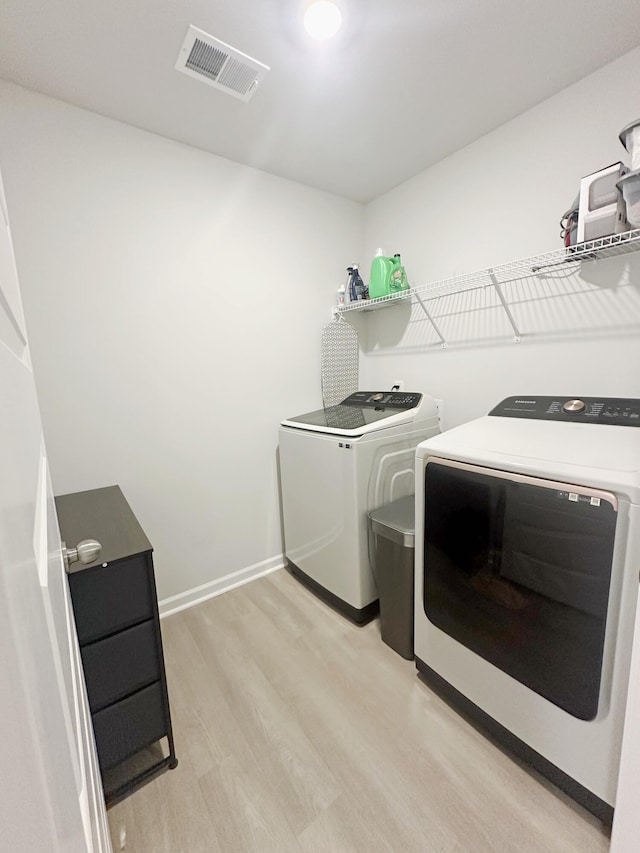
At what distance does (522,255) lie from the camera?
1761 mm

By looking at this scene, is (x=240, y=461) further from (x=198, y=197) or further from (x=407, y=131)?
(x=407, y=131)

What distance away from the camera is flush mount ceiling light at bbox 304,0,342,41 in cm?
116

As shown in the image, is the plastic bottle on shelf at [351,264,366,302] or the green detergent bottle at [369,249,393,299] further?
the plastic bottle on shelf at [351,264,366,302]

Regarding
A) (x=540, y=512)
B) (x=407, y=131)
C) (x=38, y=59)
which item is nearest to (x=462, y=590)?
(x=540, y=512)

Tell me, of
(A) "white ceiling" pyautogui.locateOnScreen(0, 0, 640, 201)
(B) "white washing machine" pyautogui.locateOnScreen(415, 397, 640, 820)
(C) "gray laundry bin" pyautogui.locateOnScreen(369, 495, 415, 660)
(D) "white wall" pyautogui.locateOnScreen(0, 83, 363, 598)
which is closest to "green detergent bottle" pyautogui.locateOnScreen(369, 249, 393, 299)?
(D) "white wall" pyautogui.locateOnScreen(0, 83, 363, 598)

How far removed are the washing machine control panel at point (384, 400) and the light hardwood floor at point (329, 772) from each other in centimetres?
126

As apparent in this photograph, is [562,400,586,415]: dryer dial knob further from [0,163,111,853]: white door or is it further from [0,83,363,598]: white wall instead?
[0,163,111,853]: white door

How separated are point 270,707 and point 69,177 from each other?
241 centimetres

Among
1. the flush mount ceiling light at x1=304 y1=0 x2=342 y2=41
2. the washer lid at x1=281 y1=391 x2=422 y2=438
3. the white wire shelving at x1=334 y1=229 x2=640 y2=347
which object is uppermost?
the flush mount ceiling light at x1=304 y1=0 x2=342 y2=41

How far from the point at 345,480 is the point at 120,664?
1119 mm

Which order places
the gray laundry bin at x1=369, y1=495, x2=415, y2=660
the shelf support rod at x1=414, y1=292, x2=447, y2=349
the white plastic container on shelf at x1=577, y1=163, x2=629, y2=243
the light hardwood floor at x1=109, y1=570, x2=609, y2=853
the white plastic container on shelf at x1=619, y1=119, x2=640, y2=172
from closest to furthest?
the light hardwood floor at x1=109, y1=570, x2=609, y2=853 < the white plastic container on shelf at x1=619, y1=119, x2=640, y2=172 < the white plastic container on shelf at x1=577, y1=163, x2=629, y2=243 < the gray laundry bin at x1=369, y1=495, x2=415, y2=660 < the shelf support rod at x1=414, y1=292, x2=447, y2=349

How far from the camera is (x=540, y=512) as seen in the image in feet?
3.44

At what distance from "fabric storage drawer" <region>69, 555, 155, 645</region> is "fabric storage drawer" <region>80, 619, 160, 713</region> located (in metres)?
0.04

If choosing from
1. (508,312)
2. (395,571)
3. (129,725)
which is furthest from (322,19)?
(129,725)
